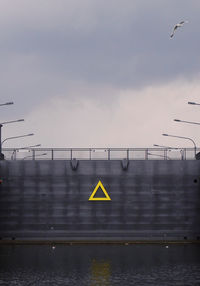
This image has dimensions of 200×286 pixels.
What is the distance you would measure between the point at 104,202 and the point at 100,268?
34.0 metres

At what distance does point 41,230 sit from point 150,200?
13.0 m

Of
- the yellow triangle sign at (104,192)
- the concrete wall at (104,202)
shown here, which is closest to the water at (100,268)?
the concrete wall at (104,202)

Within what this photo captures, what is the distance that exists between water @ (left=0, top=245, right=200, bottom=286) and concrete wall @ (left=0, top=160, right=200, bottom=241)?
16999 millimetres

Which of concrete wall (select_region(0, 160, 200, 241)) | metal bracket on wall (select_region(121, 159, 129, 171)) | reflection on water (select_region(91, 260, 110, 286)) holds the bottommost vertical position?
reflection on water (select_region(91, 260, 110, 286))

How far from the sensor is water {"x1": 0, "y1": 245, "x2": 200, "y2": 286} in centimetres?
4034

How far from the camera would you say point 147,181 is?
81750mm

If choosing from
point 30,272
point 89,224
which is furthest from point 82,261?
point 89,224

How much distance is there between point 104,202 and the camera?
3209 inches

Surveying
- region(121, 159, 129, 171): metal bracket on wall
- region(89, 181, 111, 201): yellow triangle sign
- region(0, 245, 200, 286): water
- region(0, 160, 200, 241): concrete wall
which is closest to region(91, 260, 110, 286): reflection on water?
region(0, 245, 200, 286): water

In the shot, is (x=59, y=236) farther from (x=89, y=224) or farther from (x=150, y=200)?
Result: (x=150, y=200)

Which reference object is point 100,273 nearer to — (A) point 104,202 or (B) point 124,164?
(A) point 104,202

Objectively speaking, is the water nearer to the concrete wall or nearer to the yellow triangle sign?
the concrete wall

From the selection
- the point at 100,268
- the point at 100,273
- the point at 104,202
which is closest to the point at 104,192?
the point at 104,202

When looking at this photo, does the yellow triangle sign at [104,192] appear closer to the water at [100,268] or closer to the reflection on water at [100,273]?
the water at [100,268]
